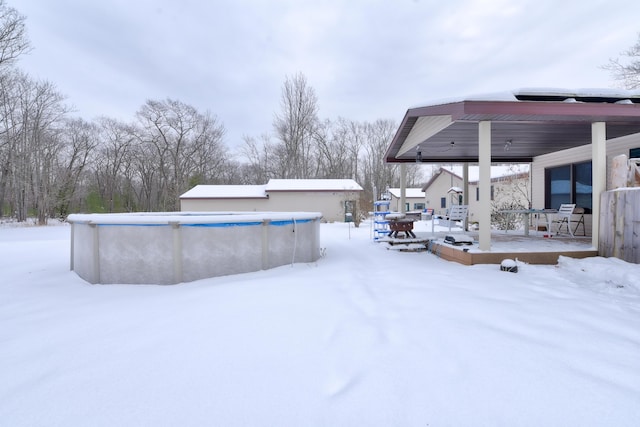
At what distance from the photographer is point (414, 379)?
200cm

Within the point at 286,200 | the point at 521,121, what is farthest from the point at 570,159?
the point at 286,200

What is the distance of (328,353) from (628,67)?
20.8 m

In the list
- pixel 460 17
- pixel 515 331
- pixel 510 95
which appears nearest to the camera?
Result: pixel 515 331

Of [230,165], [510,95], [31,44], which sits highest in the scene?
[31,44]

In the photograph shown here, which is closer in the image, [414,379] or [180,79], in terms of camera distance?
[414,379]

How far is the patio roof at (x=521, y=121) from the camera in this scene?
4863mm

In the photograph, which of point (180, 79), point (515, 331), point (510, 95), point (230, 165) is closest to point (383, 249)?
point (510, 95)

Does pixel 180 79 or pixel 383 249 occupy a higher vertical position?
pixel 180 79

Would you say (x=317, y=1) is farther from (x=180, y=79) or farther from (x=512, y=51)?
(x=180, y=79)

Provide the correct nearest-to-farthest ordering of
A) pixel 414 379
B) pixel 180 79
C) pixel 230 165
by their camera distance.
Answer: pixel 414 379, pixel 180 79, pixel 230 165

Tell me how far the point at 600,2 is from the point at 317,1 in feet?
30.1

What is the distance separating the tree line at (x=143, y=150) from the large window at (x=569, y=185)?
12.0 metres

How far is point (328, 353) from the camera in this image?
7.80 feet

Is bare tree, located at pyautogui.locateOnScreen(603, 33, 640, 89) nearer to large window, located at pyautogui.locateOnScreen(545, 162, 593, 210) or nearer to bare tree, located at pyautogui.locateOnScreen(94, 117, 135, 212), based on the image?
large window, located at pyautogui.locateOnScreen(545, 162, 593, 210)
